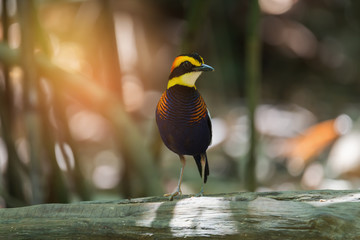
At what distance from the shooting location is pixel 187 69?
1.85 m

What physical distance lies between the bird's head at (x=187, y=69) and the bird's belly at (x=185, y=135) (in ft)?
0.49

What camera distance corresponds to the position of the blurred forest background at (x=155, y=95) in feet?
11.0

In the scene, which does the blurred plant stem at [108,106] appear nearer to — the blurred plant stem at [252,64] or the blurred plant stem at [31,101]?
the blurred plant stem at [31,101]

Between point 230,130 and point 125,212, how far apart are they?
3394 mm

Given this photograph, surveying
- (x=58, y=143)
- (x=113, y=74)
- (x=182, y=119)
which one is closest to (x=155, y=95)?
(x=113, y=74)

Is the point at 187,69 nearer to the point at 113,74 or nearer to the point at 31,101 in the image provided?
the point at 31,101

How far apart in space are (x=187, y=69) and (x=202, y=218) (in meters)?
0.55

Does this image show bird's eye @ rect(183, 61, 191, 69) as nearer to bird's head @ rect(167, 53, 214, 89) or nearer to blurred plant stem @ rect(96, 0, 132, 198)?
bird's head @ rect(167, 53, 214, 89)

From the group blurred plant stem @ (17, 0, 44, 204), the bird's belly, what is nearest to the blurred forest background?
blurred plant stem @ (17, 0, 44, 204)

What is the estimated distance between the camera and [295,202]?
1.94m

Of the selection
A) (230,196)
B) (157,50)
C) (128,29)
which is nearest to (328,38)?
(157,50)

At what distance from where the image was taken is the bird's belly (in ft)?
6.29

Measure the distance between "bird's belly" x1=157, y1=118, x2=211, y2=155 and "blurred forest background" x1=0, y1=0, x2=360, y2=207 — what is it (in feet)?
3.70

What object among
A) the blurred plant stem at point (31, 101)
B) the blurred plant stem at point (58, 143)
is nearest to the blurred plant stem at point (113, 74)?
the blurred plant stem at point (58, 143)
